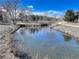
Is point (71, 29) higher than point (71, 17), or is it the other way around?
point (71, 17)

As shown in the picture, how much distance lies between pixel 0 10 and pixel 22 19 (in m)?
19.2

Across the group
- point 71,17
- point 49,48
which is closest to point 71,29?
point 49,48

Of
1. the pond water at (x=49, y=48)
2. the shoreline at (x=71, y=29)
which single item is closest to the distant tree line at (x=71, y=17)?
the shoreline at (x=71, y=29)

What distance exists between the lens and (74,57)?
12.0 meters

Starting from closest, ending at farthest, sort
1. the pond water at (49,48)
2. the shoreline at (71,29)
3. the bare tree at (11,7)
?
the pond water at (49,48), the shoreline at (71,29), the bare tree at (11,7)

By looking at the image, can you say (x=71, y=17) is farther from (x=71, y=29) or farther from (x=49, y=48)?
(x=49, y=48)

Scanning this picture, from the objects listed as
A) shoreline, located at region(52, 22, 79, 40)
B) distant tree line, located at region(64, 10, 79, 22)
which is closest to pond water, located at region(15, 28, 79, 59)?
shoreline, located at region(52, 22, 79, 40)

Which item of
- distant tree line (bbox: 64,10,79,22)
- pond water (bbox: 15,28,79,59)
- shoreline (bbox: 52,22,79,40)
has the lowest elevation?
shoreline (bbox: 52,22,79,40)

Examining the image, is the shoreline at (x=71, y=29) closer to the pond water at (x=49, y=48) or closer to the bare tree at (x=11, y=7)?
the pond water at (x=49, y=48)

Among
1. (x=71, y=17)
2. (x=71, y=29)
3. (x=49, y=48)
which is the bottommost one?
(x=71, y=29)

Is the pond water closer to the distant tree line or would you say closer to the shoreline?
the shoreline

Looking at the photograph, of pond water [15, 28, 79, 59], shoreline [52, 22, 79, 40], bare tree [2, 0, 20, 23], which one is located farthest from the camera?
bare tree [2, 0, 20, 23]

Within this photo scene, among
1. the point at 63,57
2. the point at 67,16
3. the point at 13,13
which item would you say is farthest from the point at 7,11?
the point at 63,57

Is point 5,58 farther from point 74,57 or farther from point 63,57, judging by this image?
point 74,57
